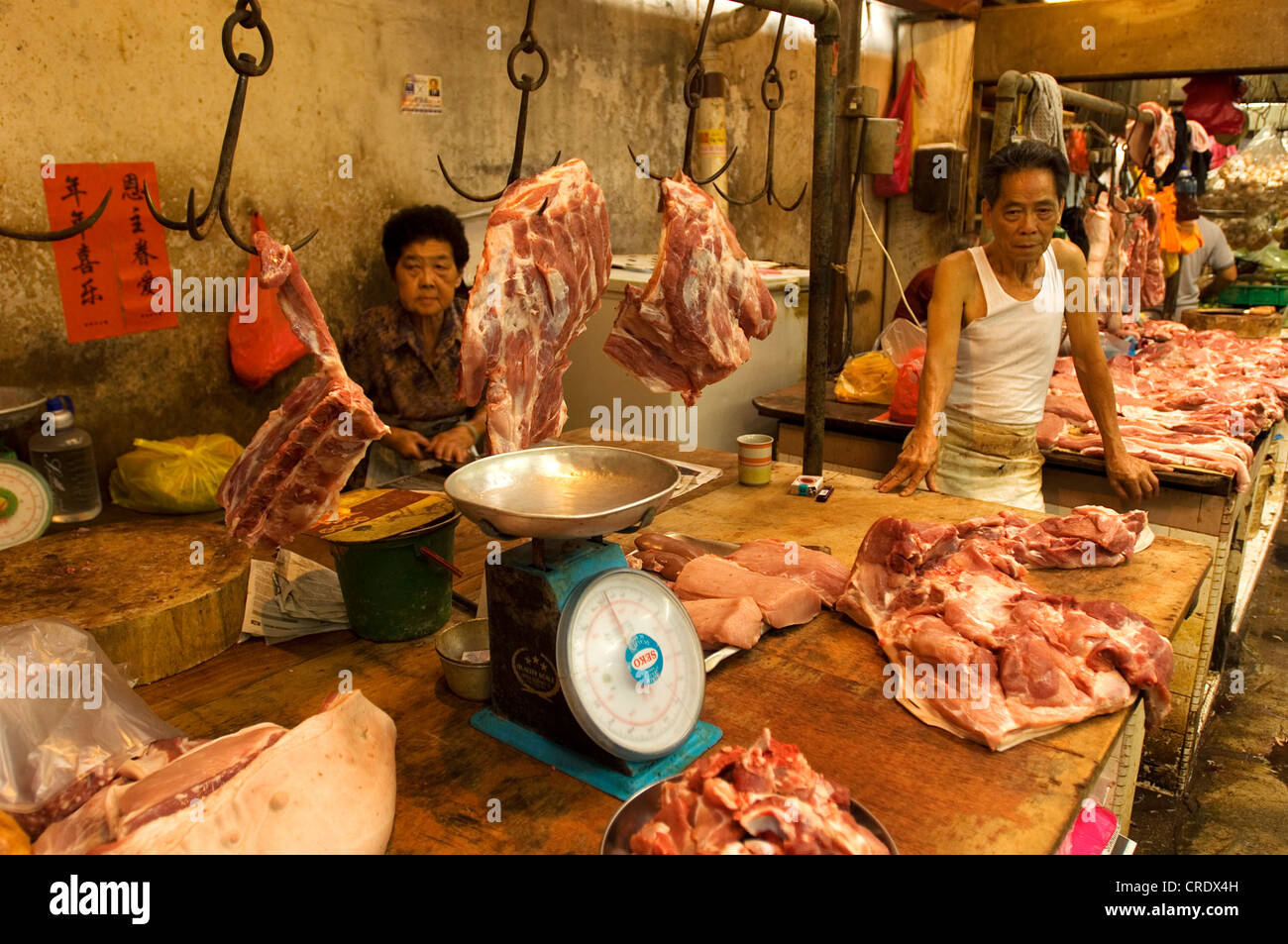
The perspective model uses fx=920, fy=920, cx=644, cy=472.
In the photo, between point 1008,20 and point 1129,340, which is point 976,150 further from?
point 1129,340

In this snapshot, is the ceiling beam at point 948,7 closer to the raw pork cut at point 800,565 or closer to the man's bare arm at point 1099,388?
the man's bare arm at point 1099,388

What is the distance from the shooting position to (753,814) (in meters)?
1.46

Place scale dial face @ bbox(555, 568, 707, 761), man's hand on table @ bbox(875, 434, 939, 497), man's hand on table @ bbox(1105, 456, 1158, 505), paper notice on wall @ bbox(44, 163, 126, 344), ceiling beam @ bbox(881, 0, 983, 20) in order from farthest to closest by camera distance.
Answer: ceiling beam @ bbox(881, 0, 983, 20)
man's hand on table @ bbox(1105, 456, 1158, 505)
paper notice on wall @ bbox(44, 163, 126, 344)
man's hand on table @ bbox(875, 434, 939, 497)
scale dial face @ bbox(555, 568, 707, 761)

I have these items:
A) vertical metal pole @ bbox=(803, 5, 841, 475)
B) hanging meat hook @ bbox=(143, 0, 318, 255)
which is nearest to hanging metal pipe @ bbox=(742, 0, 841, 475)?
vertical metal pole @ bbox=(803, 5, 841, 475)

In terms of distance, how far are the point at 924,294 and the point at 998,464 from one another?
2443mm

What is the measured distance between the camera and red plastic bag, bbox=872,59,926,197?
6.98 metres

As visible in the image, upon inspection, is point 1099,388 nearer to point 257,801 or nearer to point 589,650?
point 589,650

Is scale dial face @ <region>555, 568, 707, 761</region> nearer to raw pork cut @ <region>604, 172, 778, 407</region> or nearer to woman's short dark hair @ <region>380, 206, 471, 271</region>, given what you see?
raw pork cut @ <region>604, 172, 778, 407</region>

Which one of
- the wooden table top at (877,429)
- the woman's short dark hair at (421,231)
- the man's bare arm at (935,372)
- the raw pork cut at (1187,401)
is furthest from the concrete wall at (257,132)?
the raw pork cut at (1187,401)

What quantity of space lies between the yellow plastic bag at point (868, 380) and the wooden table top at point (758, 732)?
8.74ft

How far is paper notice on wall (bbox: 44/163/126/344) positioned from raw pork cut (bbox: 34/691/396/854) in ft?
9.46

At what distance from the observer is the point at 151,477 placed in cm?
366

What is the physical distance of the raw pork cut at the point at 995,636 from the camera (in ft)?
6.39
